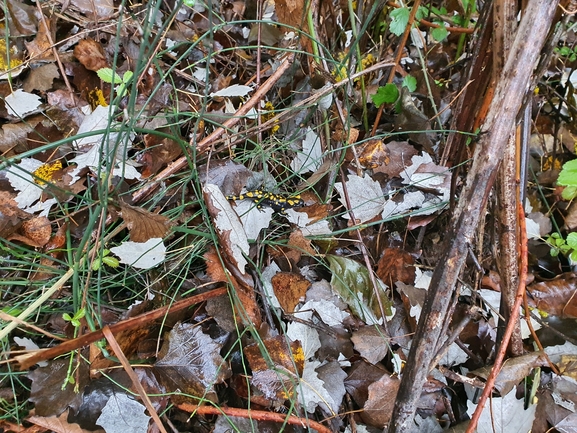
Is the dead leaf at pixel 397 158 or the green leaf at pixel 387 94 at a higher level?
the green leaf at pixel 387 94

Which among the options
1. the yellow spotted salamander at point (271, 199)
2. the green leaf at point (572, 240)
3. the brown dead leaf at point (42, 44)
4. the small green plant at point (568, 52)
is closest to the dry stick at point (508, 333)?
the green leaf at point (572, 240)

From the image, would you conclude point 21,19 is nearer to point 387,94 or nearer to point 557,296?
point 387,94

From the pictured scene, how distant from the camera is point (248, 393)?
1.43m

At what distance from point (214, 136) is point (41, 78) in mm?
1023

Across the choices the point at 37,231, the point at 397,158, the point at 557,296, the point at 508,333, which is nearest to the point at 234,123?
the point at 397,158

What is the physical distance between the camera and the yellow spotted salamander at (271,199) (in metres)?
1.83

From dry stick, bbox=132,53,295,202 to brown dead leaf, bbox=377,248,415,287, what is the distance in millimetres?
941

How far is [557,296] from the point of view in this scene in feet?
6.19

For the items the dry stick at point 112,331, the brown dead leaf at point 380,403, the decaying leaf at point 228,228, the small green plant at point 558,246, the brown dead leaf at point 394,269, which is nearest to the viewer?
the dry stick at point 112,331

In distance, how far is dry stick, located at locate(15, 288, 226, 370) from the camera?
34.8 inches

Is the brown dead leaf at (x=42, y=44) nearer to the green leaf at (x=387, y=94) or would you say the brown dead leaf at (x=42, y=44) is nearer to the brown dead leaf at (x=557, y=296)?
the green leaf at (x=387, y=94)

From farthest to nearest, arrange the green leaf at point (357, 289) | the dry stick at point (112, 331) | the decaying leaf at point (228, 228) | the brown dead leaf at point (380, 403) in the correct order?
the green leaf at point (357, 289) < the decaying leaf at point (228, 228) < the brown dead leaf at point (380, 403) < the dry stick at point (112, 331)

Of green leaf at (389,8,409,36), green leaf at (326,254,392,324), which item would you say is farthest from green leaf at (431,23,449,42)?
green leaf at (326,254,392,324)

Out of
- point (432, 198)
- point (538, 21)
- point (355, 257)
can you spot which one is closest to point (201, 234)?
point (355, 257)
